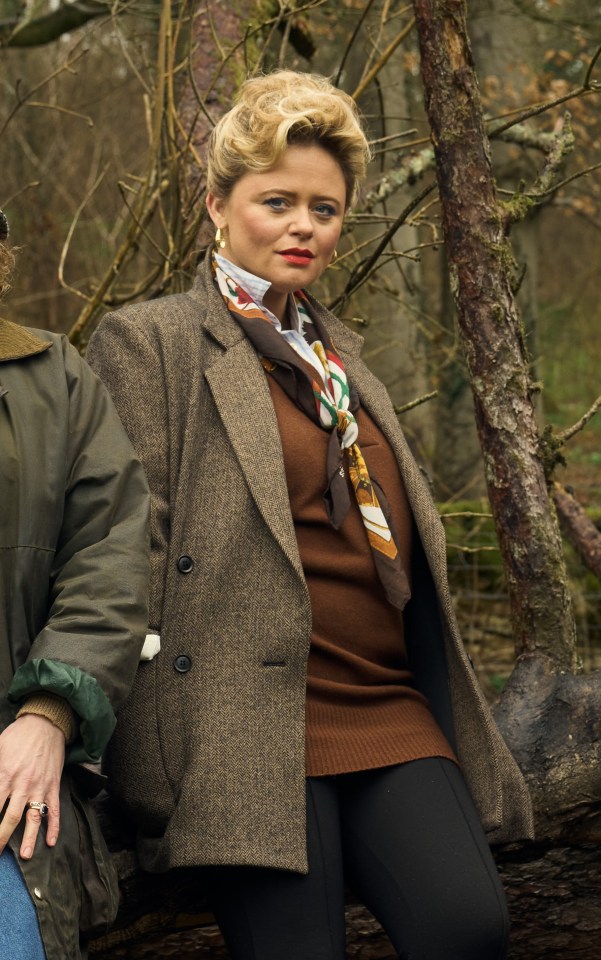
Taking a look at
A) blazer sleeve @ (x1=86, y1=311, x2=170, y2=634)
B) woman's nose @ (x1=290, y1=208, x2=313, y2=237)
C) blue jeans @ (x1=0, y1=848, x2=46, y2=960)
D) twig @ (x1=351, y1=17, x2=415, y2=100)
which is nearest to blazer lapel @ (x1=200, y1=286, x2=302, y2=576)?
blazer sleeve @ (x1=86, y1=311, x2=170, y2=634)

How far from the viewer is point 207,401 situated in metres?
2.64

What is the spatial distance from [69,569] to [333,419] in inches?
29.9

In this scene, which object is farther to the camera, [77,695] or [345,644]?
[345,644]

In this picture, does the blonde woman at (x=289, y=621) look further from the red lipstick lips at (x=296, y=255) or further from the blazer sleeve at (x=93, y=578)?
the blazer sleeve at (x=93, y=578)

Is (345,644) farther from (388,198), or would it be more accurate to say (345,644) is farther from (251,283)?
(388,198)

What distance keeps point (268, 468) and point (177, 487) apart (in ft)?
0.66

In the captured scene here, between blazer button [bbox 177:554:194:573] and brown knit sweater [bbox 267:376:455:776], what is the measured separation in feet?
0.83

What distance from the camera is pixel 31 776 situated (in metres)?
2.08

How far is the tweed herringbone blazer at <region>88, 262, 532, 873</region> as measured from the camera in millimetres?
2402

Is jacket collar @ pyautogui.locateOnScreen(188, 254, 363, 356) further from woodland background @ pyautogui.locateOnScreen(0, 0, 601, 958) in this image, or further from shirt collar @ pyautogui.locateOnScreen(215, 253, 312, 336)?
woodland background @ pyautogui.locateOnScreen(0, 0, 601, 958)

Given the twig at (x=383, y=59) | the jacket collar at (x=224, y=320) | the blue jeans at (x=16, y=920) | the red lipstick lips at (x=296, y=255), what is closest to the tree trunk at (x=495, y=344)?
the twig at (x=383, y=59)

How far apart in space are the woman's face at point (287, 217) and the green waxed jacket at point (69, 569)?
59 centimetres

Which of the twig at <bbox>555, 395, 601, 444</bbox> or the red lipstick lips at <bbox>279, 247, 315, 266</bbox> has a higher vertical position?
the red lipstick lips at <bbox>279, 247, 315, 266</bbox>

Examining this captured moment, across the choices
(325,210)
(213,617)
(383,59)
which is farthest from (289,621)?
(383,59)
